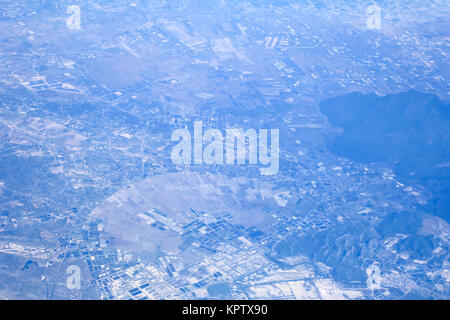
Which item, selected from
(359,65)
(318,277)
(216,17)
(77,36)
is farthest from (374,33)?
(318,277)

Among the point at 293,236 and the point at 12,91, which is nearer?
the point at 293,236

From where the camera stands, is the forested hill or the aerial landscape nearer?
the aerial landscape

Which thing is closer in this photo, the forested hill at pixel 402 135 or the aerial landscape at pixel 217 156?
the aerial landscape at pixel 217 156

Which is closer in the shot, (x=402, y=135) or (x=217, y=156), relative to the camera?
(x=217, y=156)

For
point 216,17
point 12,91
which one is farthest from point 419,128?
point 12,91

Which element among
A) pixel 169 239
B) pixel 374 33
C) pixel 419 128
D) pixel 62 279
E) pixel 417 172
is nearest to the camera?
pixel 62 279

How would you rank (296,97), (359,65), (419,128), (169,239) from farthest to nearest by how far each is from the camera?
1. (359,65)
2. (296,97)
3. (419,128)
4. (169,239)

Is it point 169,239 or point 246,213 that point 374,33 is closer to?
point 246,213
